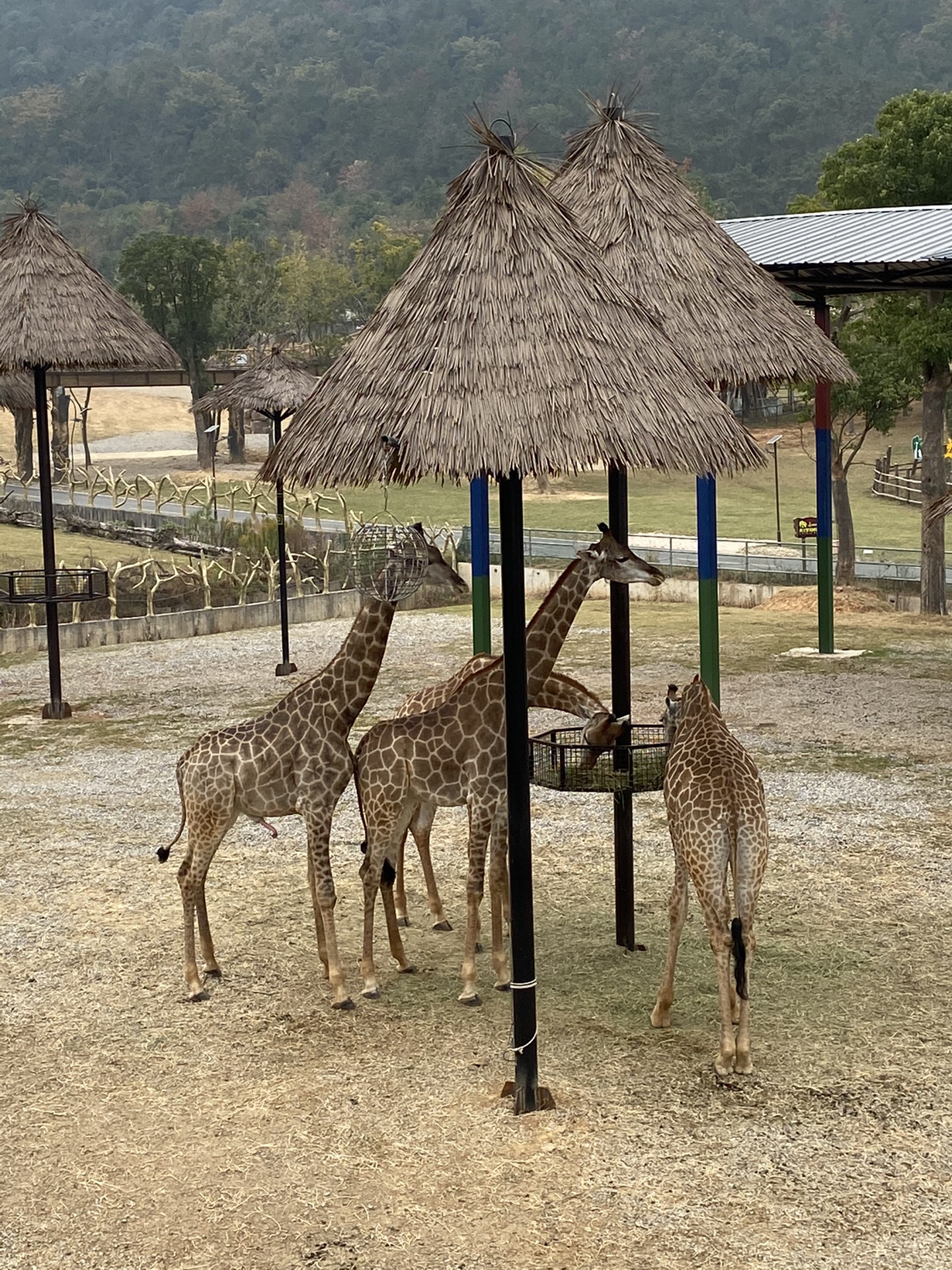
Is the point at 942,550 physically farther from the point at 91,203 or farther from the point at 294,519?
the point at 91,203

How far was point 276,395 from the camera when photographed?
1584cm

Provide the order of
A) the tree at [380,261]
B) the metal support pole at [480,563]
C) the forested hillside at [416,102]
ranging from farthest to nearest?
the forested hillside at [416,102] → the tree at [380,261] → the metal support pole at [480,563]

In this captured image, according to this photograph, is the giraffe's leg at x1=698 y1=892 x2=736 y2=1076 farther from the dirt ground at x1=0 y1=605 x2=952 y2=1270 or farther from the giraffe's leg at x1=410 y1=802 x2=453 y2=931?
the giraffe's leg at x1=410 y1=802 x2=453 y2=931

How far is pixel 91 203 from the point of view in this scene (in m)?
113

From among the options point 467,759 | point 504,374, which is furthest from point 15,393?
point 504,374

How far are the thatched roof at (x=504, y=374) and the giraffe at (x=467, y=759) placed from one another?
1.03 m

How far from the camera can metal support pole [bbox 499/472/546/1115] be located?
597 centimetres

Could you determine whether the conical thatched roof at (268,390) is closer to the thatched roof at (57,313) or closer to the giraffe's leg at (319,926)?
the thatched roof at (57,313)

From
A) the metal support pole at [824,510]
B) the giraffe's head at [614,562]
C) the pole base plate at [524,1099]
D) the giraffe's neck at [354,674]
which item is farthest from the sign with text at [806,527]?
the pole base plate at [524,1099]

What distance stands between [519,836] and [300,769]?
146cm

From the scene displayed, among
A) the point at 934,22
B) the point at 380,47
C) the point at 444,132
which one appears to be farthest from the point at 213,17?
the point at 934,22

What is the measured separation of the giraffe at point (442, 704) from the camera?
6.81m

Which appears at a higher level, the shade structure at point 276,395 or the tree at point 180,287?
the tree at point 180,287

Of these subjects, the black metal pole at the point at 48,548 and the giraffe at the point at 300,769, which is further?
the black metal pole at the point at 48,548
